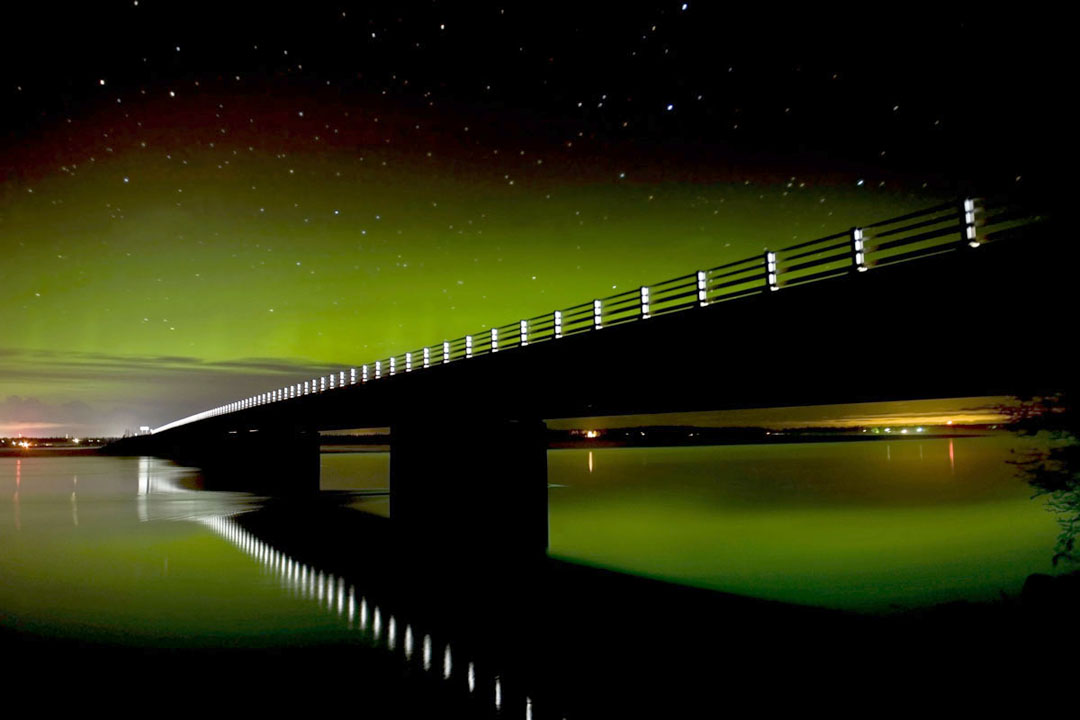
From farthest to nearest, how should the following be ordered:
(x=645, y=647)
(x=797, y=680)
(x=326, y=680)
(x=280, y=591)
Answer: (x=280, y=591), (x=645, y=647), (x=326, y=680), (x=797, y=680)

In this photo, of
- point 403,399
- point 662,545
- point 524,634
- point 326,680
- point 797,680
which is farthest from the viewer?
point 403,399

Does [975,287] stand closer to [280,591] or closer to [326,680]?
[326,680]

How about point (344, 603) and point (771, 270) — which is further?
point (344, 603)

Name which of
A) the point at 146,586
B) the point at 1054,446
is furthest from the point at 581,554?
the point at 1054,446

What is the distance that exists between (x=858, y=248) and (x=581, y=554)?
1576 centimetres

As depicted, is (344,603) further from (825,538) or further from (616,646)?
(825,538)

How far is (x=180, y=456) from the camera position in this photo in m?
115

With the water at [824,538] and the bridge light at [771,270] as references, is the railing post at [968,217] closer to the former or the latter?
the bridge light at [771,270]

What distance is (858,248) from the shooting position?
14500 mm

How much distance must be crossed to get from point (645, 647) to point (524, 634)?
247cm

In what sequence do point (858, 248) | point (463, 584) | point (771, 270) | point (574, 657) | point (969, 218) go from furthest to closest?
1. point (463, 584)
2. point (771, 270)
3. point (858, 248)
4. point (574, 657)
5. point (969, 218)

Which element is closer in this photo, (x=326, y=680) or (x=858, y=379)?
(x=326, y=680)

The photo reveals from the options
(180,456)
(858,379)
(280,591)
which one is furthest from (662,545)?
(180,456)

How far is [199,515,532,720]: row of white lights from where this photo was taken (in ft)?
42.5
